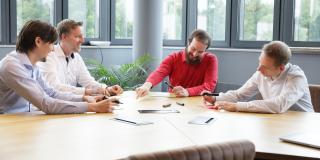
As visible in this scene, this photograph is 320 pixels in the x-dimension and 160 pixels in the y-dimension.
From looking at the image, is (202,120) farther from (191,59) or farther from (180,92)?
(191,59)

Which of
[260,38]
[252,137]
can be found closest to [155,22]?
[260,38]

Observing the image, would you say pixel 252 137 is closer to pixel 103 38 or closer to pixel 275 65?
pixel 275 65

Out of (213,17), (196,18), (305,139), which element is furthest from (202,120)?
(196,18)

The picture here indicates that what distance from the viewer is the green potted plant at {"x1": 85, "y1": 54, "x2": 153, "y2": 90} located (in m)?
4.79

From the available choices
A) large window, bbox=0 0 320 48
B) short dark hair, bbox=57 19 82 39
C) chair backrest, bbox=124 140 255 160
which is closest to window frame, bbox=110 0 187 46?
large window, bbox=0 0 320 48

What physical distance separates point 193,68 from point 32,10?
2.42 metres

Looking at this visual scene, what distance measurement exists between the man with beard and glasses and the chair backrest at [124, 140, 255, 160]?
7.03ft

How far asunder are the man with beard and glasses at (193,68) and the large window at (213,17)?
1.54 meters

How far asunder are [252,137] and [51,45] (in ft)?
4.64

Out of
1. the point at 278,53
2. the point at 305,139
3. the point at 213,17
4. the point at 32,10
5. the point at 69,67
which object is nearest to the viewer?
the point at 305,139

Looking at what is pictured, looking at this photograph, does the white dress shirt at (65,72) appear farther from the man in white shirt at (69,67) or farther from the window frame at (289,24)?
the window frame at (289,24)

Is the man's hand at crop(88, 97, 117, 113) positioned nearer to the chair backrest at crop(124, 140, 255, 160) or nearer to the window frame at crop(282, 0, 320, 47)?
the chair backrest at crop(124, 140, 255, 160)

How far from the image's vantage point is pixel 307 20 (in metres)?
4.59

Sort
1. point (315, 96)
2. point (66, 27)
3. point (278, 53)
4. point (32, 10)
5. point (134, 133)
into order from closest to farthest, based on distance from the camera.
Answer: point (134, 133) < point (278, 53) < point (315, 96) < point (66, 27) < point (32, 10)
